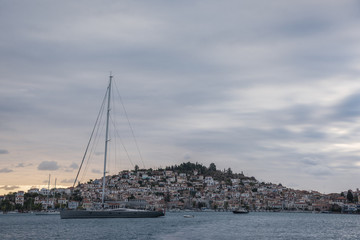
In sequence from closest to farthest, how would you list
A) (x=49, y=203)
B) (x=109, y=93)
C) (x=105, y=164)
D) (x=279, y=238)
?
(x=279, y=238) < (x=105, y=164) < (x=109, y=93) < (x=49, y=203)

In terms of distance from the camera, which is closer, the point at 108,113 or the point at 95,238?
the point at 95,238

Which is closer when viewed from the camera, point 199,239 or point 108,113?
point 199,239

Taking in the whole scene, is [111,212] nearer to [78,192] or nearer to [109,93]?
[109,93]

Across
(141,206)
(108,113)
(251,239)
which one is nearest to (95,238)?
(251,239)

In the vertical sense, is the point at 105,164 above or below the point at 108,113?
below

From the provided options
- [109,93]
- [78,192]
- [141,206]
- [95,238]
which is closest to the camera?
[95,238]

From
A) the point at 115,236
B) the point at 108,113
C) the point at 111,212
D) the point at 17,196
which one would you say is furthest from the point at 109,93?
the point at 17,196

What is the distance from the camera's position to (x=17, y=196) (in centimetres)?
18125

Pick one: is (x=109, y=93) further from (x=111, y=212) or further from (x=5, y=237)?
(x=5, y=237)

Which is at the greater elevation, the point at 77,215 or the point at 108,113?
A: the point at 108,113

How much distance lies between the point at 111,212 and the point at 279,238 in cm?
2884

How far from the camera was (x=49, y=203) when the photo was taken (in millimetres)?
167500

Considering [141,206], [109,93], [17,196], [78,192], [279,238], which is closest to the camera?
[279,238]

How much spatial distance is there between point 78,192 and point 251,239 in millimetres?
162922
